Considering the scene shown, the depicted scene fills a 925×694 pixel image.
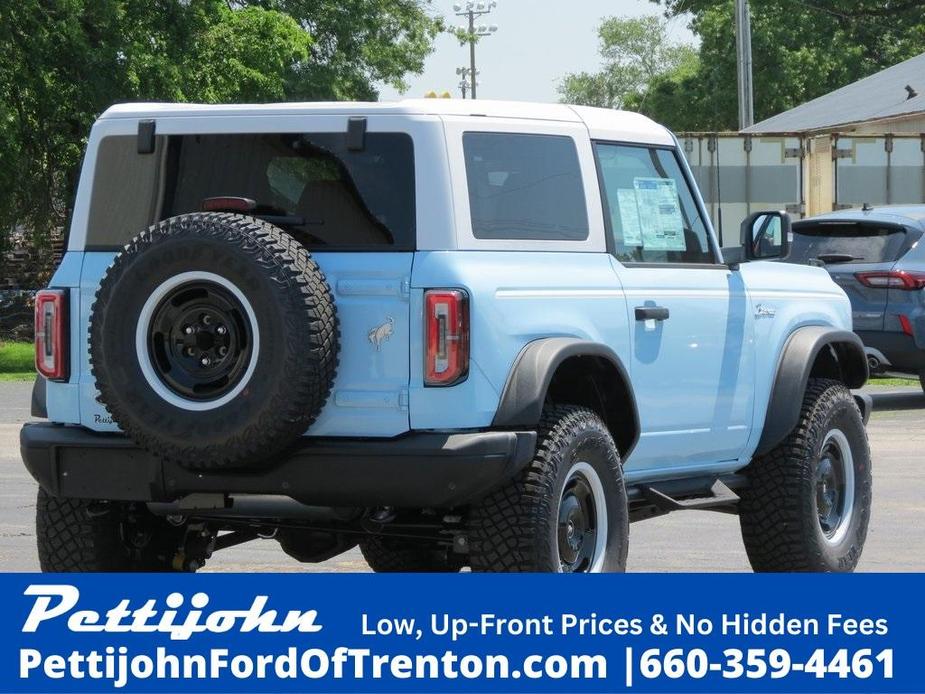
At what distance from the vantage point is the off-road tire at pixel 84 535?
7215 mm

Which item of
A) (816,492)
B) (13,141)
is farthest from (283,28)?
(816,492)

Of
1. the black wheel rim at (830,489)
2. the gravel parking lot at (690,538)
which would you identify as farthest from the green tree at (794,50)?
the black wheel rim at (830,489)

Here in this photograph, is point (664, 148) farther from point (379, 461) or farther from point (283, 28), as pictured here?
point (283, 28)

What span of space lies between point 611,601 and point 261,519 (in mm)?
2028

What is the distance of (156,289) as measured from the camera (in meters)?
6.57

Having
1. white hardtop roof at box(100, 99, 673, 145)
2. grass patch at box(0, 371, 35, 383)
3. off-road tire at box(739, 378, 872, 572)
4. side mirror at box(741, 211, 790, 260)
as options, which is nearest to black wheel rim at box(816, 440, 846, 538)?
off-road tire at box(739, 378, 872, 572)

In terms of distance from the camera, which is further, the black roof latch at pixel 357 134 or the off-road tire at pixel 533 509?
the black roof latch at pixel 357 134

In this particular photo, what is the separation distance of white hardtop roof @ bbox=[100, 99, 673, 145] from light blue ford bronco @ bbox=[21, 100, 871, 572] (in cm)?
1

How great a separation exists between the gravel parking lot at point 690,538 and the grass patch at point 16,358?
14.3 m

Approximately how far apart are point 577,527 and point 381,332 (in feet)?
3.48

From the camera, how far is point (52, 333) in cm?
713

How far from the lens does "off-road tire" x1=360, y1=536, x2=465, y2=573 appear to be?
27.8 ft

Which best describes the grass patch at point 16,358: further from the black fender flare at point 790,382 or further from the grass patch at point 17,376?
the black fender flare at point 790,382

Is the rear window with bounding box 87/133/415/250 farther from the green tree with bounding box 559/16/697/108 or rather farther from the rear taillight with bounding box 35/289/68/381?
the green tree with bounding box 559/16/697/108
